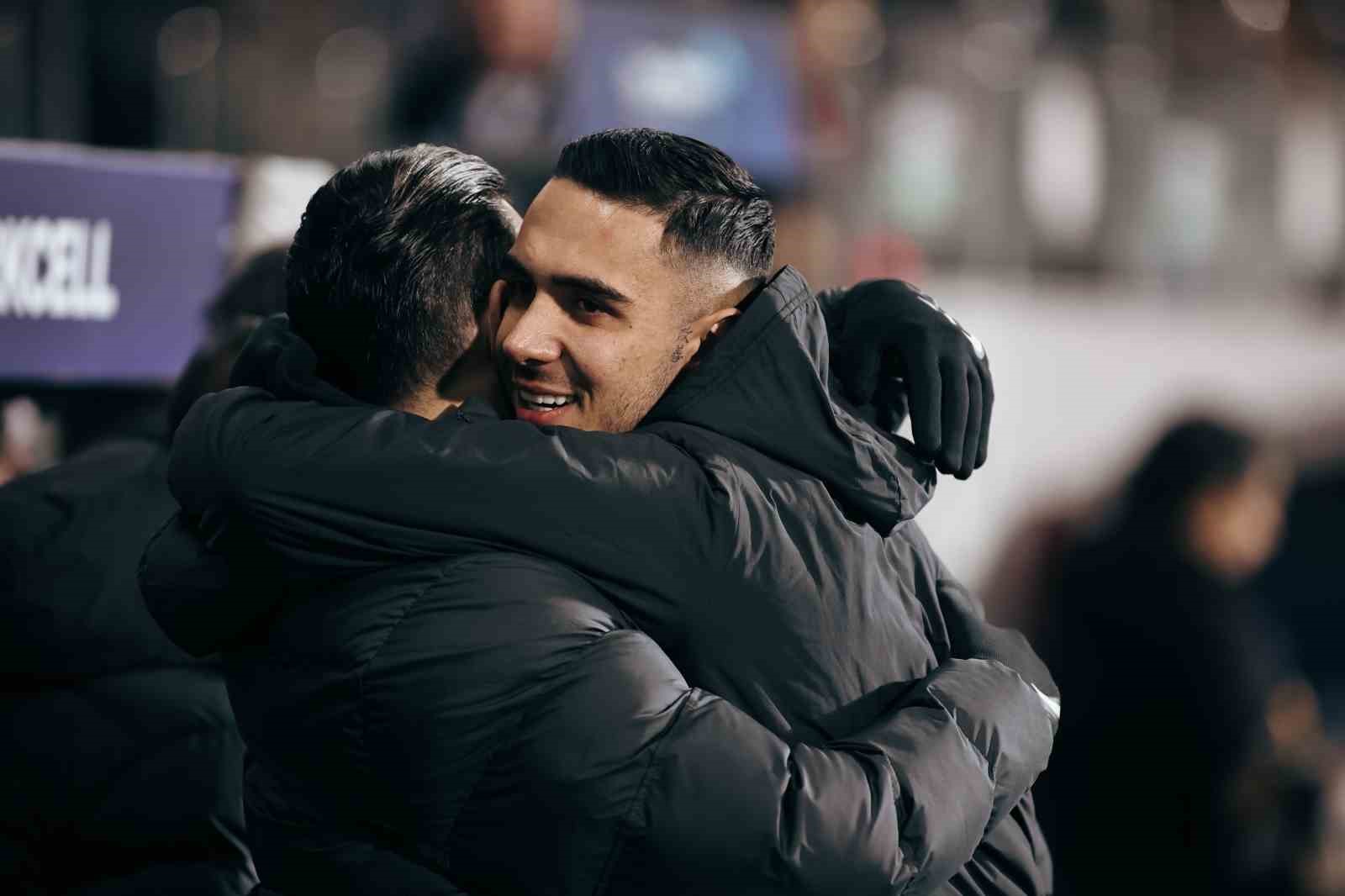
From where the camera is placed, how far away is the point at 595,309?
1566mm

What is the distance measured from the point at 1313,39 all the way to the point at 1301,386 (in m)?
1.65

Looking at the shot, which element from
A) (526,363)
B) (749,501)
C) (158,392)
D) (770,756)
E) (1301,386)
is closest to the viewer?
(770,756)

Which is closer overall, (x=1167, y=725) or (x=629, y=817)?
(x=629, y=817)

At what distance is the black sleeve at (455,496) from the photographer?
4.35ft

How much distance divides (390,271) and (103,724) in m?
0.86

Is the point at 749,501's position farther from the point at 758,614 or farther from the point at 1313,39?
the point at 1313,39

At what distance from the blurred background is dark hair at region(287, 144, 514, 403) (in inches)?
28.3

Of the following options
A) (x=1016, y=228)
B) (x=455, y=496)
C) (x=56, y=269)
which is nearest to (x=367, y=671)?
(x=455, y=496)

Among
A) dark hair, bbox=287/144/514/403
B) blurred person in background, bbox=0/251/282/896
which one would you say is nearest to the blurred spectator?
blurred person in background, bbox=0/251/282/896

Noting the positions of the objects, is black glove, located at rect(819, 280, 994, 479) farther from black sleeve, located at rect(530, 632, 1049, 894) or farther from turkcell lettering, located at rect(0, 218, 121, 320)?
turkcell lettering, located at rect(0, 218, 121, 320)

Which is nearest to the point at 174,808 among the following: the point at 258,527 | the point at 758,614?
the point at 258,527

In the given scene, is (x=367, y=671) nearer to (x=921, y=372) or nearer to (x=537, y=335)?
(x=537, y=335)

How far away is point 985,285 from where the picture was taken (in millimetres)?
5871

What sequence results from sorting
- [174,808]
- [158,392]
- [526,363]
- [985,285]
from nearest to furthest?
1. [526,363]
2. [174,808]
3. [158,392]
4. [985,285]
